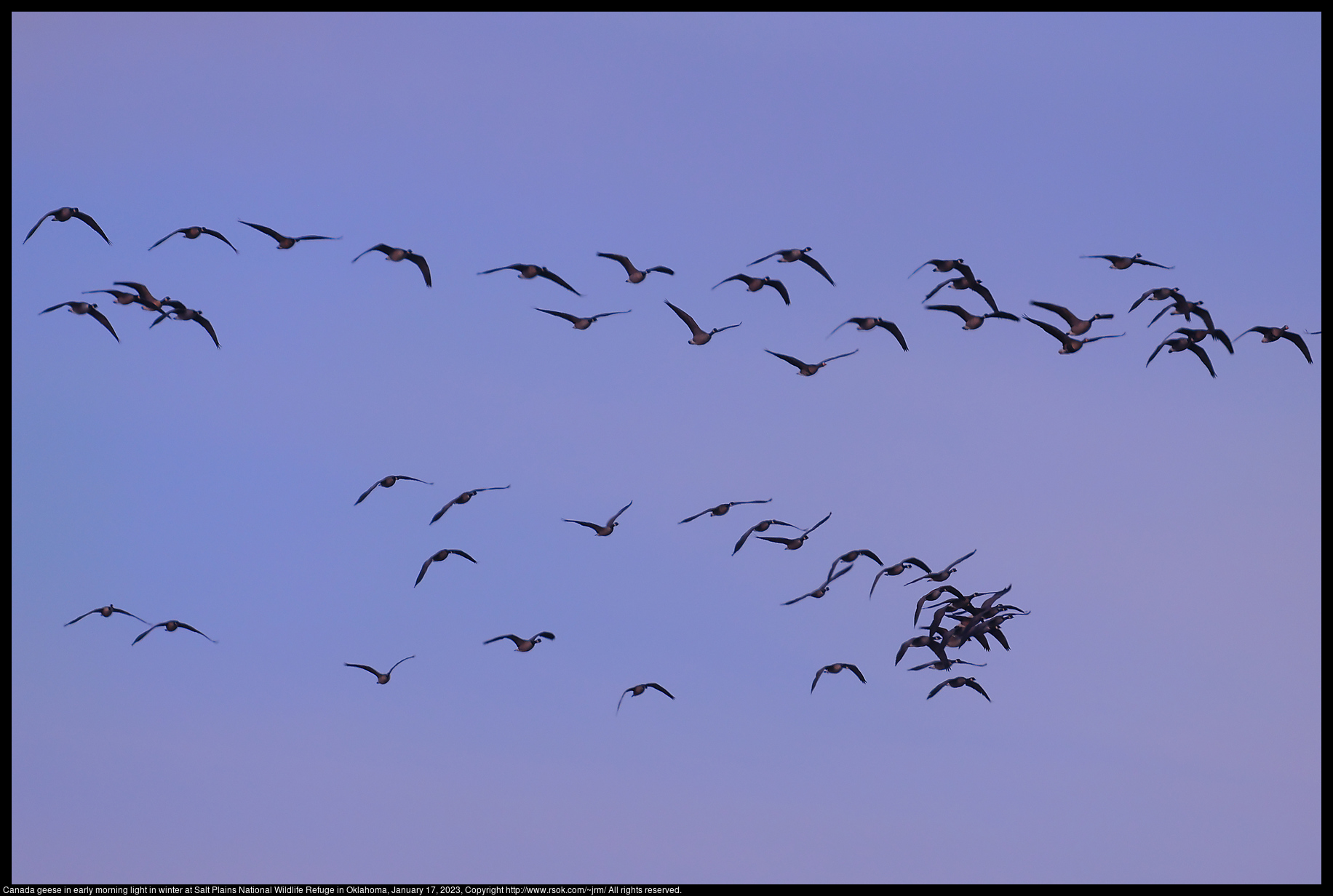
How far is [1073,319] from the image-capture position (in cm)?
5859

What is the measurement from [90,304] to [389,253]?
9.33 metres

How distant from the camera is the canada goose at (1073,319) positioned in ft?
189

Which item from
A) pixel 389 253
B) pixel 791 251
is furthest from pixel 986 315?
pixel 389 253

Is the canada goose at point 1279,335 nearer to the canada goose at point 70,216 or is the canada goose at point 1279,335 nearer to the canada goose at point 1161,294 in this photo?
the canada goose at point 1161,294

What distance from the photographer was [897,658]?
209 feet

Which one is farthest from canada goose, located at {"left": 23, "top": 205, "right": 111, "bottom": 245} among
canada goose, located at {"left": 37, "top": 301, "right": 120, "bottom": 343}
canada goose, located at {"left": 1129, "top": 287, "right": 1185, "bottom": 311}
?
canada goose, located at {"left": 1129, "top": 287, "right": 1185, "bottom": 311}

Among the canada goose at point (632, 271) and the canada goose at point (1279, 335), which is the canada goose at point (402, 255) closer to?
the canada goose at point (632, 271)

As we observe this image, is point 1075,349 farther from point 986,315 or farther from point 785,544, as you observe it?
point 785,544

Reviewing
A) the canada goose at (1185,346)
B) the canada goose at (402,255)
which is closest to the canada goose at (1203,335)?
the canada goose at (1185,346)

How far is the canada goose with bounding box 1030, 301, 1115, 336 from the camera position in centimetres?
5747

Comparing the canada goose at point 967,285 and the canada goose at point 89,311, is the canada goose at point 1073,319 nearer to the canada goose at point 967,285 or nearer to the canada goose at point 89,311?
the canada goose at point 967,285

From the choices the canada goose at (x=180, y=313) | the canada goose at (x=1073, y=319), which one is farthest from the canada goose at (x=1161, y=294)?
the canada goose at (x=180, y=313)

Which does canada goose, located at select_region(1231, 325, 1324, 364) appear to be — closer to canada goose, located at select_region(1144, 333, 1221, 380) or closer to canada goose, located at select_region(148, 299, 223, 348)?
canada goose, located at select_region(1144, 333, 1221, 380)

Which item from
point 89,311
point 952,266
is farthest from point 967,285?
point 89,311
